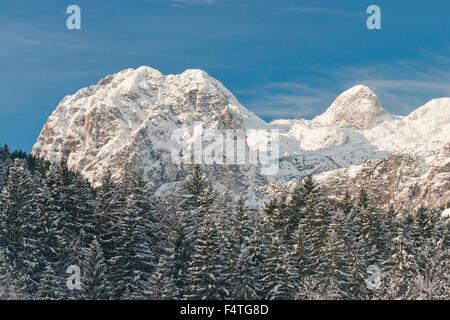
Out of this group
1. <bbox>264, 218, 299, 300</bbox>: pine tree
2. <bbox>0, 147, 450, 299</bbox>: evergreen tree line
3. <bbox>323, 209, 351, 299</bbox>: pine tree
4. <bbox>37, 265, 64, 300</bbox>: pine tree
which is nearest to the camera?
<bbox>37, 265, 64, 300</bbox>: pine tree

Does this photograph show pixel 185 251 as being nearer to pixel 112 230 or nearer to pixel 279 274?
pixel 112 230

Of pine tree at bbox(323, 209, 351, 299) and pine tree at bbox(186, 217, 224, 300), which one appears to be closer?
pine tree at bbox(186, 217, 224, 300)

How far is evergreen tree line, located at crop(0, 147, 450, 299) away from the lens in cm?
6281

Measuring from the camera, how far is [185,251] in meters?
68.2

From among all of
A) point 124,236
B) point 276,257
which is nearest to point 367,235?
point 276,257

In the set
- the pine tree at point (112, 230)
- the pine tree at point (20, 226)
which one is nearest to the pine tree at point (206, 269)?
the pine tree at point (112, 230)

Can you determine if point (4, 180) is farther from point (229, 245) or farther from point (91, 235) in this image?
point (229, 245)

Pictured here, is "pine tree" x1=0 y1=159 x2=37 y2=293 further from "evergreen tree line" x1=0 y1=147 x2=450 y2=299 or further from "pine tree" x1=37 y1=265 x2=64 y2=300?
"pine tree" x1=37 y1=265 x2=64 y2=300

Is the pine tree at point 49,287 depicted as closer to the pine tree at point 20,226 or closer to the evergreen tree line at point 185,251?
the evergreen tree line at point 185,251

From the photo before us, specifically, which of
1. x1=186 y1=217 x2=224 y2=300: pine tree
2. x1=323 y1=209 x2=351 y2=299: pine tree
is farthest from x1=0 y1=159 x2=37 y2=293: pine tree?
x1=323 y1=209 x2=351 y2=299: pine tree

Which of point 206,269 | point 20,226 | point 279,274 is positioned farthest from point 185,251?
point 20,226

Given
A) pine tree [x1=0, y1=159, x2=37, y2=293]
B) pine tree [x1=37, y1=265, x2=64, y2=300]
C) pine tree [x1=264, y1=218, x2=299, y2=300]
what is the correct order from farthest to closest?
1. pine tree [x1=264, y1=218, x2=299, y2=300]
2. pine tree [x1=0, y1=159, x2=37, y2=293]
3. pine tree [x1=37, y1=265, x2=64, y2=300]

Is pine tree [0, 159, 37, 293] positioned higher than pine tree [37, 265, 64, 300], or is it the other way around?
pine tree [0, 159, 37, 293]
